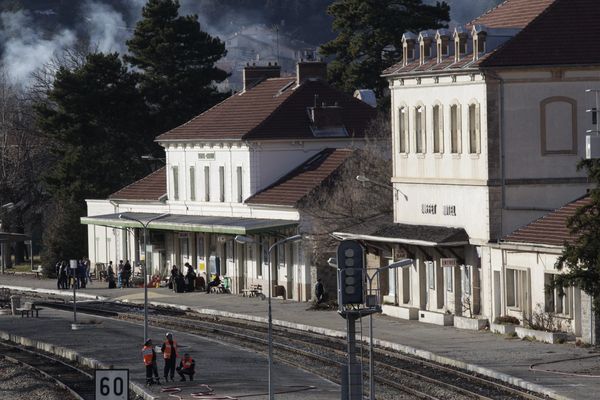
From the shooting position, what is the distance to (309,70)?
79.3 metres

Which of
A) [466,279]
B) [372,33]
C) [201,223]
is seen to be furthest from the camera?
[372,33]

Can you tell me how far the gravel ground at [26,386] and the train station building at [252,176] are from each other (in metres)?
18.8

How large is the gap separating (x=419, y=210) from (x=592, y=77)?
859 centimetres

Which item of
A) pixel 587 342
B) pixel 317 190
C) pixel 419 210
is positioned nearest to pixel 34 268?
pixel 317 190

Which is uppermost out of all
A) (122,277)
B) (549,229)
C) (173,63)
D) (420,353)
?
(173,63)

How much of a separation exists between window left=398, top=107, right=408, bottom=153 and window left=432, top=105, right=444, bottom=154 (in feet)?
8.57

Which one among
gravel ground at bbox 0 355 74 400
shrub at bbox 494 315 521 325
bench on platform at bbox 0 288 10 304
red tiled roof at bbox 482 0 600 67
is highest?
red tiled roof at bbox 482 0 600 67

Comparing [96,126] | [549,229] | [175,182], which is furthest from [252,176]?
[96,126]

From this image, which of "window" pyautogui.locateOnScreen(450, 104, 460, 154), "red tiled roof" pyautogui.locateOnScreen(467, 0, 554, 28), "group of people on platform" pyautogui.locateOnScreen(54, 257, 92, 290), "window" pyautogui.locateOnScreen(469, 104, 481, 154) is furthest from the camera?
"group of people on platform" pyautogui.locateOnScreen(54, 257, 92, 290)

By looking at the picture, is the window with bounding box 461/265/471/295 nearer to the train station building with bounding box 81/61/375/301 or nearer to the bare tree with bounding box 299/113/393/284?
the bare tree with bounding box 299/113/393/284

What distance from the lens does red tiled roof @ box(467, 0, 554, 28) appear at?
2176 inches

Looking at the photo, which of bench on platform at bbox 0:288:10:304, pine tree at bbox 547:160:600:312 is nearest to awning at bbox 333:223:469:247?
pine tree at bbox 547:160:600:312

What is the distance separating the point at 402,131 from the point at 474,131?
20.8ft

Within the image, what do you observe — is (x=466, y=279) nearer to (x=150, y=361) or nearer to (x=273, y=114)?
(x=150, y=361)
